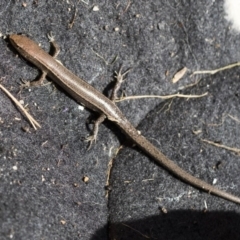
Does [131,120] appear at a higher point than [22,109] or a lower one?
higher

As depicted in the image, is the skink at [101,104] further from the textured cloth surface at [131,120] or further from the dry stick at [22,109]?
the dry stick at [22,109]

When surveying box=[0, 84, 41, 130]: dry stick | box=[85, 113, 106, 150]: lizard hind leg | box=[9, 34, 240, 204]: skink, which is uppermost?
box=[9, 34, 240, 204]: skink

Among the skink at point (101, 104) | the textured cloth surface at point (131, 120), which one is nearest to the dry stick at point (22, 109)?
the textured cloth surface at point (131, 120)

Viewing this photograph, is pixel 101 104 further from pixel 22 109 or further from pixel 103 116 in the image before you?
pixel 22 109

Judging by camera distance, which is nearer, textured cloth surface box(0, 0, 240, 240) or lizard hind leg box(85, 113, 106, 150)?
textured cloth surface box(0, 0, 240, 240)

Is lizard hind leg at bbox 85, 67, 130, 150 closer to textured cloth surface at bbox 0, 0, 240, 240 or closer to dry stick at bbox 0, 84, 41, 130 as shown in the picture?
textured cloth surface at bbox 0, 0, 240, 240

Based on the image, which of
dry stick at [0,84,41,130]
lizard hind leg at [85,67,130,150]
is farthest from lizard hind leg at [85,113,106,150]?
dry stick at [0,84,41,130]

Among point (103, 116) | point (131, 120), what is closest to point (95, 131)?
point (103, 116)

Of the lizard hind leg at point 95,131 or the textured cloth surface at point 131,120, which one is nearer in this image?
the textured cloth surface at point 131,120
